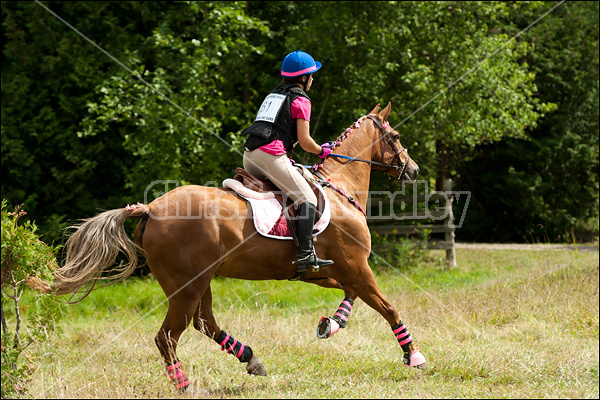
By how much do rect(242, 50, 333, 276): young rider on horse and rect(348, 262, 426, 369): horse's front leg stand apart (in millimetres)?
435

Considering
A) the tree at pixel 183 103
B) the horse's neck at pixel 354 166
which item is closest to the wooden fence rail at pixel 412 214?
the tree at pixel 183 103

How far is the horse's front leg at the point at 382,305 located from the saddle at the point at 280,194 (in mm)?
745

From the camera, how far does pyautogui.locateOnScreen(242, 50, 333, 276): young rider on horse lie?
5.53 metres

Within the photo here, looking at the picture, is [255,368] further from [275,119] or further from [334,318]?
[275,119]

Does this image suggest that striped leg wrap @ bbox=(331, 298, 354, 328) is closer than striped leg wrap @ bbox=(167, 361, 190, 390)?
No

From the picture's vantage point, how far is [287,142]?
5754 mm

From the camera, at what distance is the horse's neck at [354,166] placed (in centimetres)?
628

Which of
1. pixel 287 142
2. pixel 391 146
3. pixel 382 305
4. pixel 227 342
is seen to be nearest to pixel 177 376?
pixel 227 342

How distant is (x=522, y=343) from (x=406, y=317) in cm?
159

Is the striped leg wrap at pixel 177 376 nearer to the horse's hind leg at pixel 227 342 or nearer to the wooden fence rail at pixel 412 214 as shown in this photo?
the horse's hind leg at pixel 227 342

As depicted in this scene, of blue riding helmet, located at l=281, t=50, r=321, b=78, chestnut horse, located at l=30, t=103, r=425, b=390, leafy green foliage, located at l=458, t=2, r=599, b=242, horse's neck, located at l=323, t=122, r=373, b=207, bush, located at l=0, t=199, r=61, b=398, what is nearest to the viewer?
bush, located at l=0, t=199, r=61, b=398

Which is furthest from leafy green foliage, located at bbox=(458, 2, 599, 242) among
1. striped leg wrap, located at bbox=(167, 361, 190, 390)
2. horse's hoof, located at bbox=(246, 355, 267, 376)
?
striped leg wrap, located at bbox=(167, 361, 190, 390)

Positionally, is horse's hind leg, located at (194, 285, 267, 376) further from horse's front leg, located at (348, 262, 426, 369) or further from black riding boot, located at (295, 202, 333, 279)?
horse's front leg, located at (348, 262, 426, 369)

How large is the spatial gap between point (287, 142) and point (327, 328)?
178 centimetres
